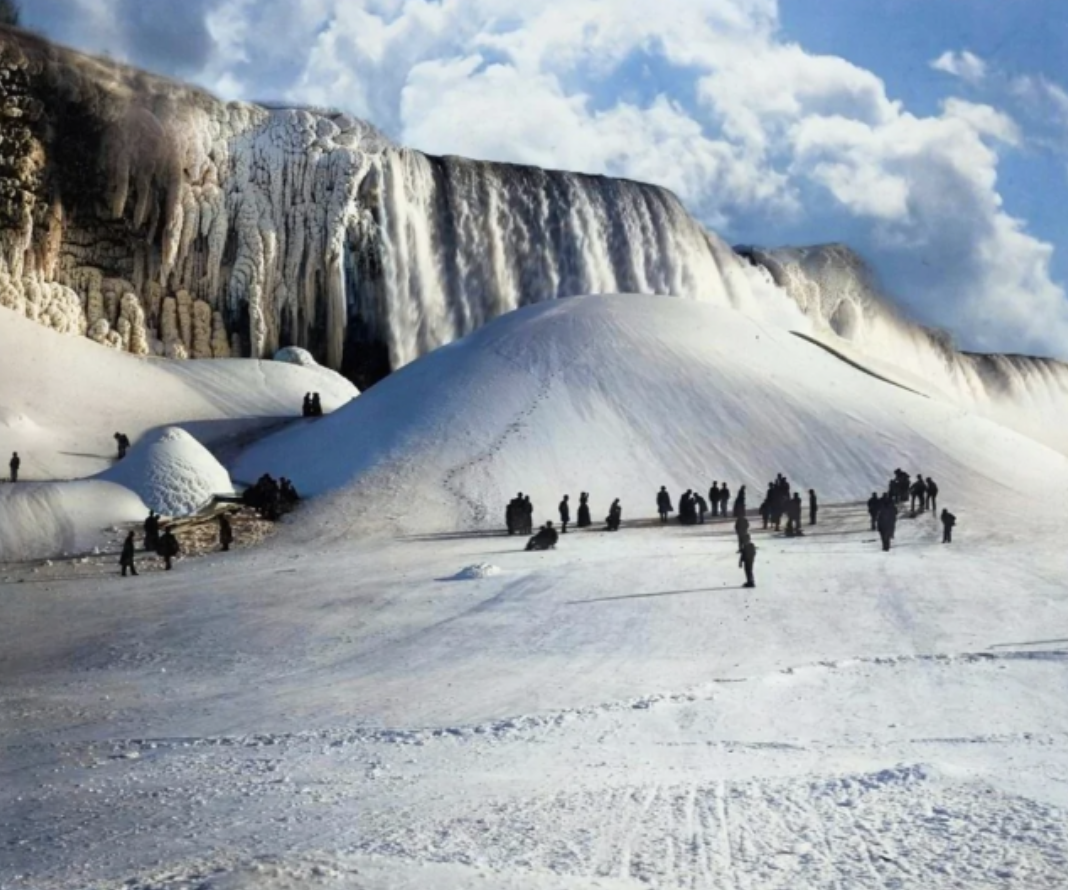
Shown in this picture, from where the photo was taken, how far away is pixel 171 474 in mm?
31094

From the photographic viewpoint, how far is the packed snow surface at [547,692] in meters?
8.26

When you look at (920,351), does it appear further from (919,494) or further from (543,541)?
(543,541)

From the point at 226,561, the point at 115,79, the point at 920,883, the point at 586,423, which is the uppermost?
the point at 115,79

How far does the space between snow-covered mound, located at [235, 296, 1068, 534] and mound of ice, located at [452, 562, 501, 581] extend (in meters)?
Answer: 8.18

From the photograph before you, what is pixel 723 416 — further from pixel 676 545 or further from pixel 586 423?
pixel 676 545

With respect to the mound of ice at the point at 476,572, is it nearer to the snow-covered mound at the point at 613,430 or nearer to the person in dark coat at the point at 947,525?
the snow-covered mound at the point at 613,430

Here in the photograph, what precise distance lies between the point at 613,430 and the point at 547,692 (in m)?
23.0

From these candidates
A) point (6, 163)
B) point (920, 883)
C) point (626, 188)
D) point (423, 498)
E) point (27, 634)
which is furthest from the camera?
point (626, 188)

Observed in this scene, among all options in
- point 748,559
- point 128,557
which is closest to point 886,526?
point 748,559

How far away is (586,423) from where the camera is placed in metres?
36.8

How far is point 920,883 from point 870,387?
118 feet

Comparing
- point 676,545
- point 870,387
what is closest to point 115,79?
point 870,387

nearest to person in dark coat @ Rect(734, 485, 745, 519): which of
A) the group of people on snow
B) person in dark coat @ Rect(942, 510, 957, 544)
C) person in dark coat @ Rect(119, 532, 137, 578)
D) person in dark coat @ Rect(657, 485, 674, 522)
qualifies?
the group of people on snow

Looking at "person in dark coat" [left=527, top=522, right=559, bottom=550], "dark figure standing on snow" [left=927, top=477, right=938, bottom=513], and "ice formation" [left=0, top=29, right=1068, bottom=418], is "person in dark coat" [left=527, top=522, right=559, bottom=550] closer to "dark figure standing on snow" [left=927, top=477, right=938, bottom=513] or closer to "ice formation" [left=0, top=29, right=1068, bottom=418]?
"dark figure standing on snow" [left=927, top=477, right=938, bottom=513]
